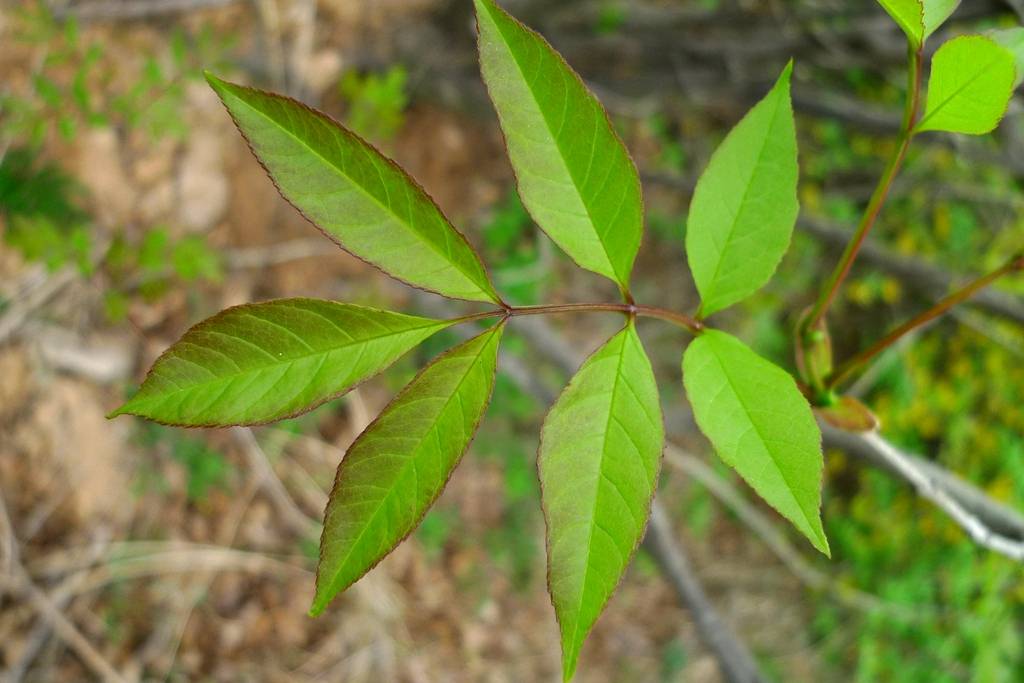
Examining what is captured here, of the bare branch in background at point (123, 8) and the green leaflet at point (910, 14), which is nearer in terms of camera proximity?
the green leaflet at point (910, 14)

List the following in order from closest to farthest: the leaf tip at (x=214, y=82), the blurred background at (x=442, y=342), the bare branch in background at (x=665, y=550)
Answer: the leaf tip at (x=214, y=82)
the bare branch in background at (x=665, y=550)
the blurred background at (x=442, y=342)

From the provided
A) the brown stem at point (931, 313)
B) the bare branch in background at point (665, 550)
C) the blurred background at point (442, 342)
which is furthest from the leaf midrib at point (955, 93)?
the bare branch in background at point (665, 550)

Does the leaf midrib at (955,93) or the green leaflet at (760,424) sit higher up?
the leaf midrib at (955,93)

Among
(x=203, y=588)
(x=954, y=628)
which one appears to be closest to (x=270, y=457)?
(x=203, y=588)

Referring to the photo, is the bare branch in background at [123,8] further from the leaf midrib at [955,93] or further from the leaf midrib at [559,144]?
the leaf midrib at [955,93]

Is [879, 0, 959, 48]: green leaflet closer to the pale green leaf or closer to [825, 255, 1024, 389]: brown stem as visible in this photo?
the pale green leaf

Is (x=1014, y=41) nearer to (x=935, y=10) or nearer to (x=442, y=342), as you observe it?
(x=935, y=10)
